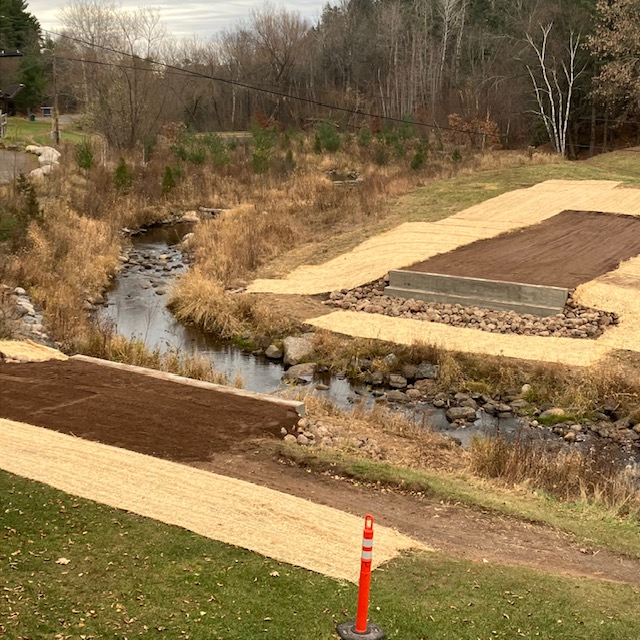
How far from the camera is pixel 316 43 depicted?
216 feet

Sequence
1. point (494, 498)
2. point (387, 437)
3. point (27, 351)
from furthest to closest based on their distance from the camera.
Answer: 1. point (27, 351)
2. point (387, 437)
3. point (494, 498)

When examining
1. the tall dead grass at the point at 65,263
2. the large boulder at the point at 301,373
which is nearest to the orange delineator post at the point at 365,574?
the large boulder at the point at 301,373

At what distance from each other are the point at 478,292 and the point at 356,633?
1547 cm

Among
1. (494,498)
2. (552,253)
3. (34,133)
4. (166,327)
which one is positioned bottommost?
(166,327)

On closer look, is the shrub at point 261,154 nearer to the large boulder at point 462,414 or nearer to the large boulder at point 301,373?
the large boulder at point 301,373

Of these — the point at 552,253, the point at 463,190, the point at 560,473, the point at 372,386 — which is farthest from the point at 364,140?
the point at 560,473

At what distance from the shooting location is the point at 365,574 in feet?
19.4

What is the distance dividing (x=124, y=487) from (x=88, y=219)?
21478mm

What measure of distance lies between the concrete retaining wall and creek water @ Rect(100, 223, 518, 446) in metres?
4.62

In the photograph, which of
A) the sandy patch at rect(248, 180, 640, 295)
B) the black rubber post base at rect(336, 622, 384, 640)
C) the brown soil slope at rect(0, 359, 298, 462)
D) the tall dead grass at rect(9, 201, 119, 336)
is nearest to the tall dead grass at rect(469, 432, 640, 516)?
the brown soil slope at rect(0, 359, 298, 462)

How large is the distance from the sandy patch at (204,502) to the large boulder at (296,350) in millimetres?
8333

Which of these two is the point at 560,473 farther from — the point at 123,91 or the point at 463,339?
the point at 123,91

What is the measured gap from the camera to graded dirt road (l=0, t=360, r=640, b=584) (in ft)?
27.0

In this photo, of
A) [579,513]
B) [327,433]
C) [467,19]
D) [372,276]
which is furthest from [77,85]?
[579,513]
